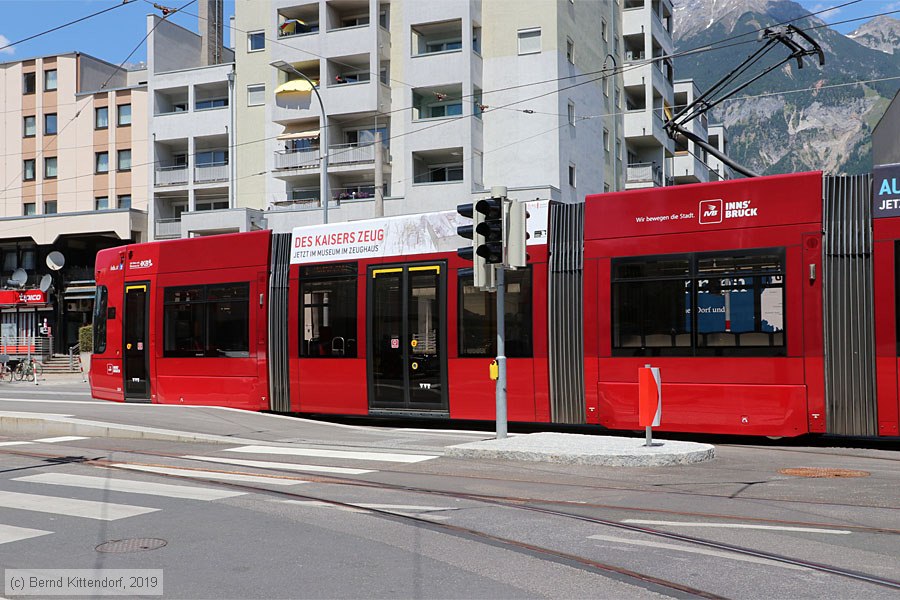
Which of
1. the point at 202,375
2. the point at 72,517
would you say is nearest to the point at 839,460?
the point at 72,517

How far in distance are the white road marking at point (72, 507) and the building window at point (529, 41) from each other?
35729 millimetres

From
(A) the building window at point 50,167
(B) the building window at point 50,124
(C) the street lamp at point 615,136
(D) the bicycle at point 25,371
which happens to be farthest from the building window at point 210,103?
(C) the street lamp at point 615,136

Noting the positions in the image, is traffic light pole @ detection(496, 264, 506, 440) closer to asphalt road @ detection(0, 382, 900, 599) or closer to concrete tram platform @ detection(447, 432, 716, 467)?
concrete tram platform @ detection(447, 432, 716, 467)

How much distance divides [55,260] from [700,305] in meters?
44.5

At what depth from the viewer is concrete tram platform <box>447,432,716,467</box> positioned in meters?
10.7

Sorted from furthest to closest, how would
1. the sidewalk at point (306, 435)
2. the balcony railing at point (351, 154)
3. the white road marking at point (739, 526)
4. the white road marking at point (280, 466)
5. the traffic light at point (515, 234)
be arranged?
1. the balcony railing at point (351, 154)
2. the traffic light at point (515, 234)
3. the sidewalk at point (306, 435)
4. the white road marking at point (280, 466)
5. the white road marking at point (739, 526)

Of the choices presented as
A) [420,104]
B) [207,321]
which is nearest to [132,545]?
[207,321]

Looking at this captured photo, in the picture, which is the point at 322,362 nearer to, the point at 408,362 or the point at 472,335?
the point at 408,362

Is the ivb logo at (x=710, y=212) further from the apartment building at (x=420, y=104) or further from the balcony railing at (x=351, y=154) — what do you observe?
the balcony railing at (x=351, y=154)

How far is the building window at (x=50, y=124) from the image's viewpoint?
5591cm

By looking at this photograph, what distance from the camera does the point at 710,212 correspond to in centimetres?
1289

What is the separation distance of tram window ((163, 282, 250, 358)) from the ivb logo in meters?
8.49

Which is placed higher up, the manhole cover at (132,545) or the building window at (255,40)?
the building window at (255,40)

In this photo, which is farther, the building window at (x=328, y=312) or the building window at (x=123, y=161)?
the building window at (x=123, y=161)
